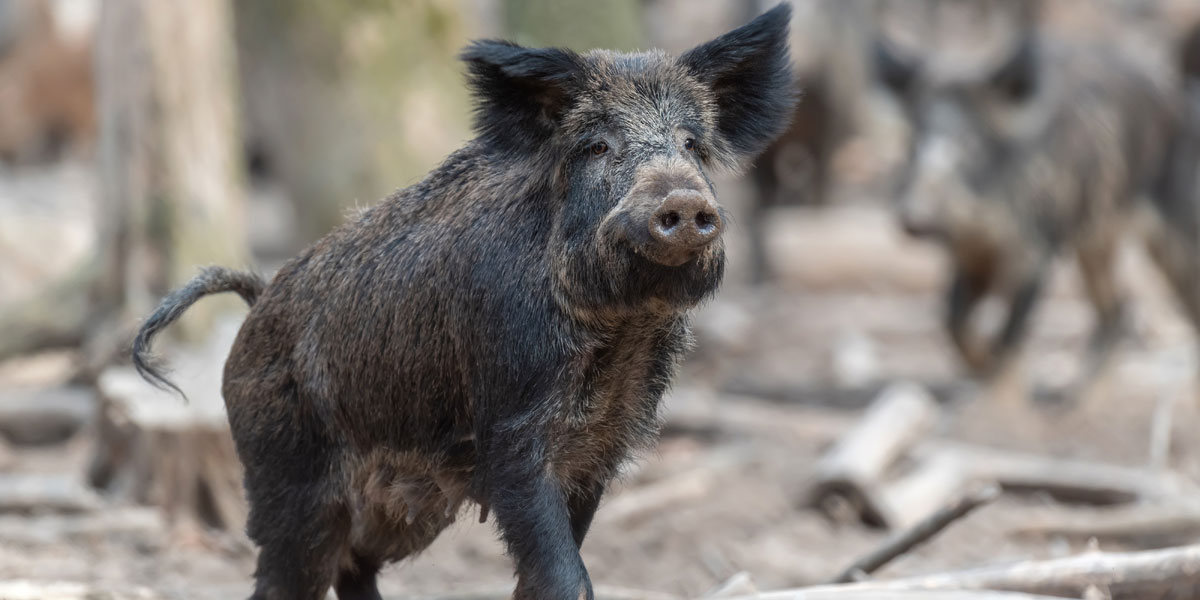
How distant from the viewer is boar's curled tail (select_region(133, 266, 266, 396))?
4262 millimetres

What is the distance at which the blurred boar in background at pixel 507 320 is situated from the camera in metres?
3.63

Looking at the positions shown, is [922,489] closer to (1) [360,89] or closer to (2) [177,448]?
(2) [177,448]

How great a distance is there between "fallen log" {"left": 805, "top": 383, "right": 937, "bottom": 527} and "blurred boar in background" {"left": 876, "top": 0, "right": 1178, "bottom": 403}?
2.29 m

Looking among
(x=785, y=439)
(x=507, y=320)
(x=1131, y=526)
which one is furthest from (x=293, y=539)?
(x=785, y=439)

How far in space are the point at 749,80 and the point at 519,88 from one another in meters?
0.74

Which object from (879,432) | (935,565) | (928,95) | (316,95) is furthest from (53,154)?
(935,565)

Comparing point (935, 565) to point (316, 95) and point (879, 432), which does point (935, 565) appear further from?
point (316, 95)

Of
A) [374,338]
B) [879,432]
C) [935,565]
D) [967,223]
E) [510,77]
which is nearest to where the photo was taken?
[510,77]

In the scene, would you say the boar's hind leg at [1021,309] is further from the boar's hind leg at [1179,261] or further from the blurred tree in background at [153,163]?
the blurred tree in background at [153,163]

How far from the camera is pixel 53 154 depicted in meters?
20.3

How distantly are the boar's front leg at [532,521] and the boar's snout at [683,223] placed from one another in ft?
2.17

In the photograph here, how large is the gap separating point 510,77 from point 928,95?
312 inches

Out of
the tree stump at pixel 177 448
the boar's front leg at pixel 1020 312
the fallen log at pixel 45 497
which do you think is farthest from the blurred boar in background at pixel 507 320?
the boar's front leg at pixel 1020 312

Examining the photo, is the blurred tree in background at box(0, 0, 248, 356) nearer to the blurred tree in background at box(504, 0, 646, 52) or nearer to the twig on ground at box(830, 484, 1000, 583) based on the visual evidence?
the blurred tree in background at box(504, 0, 646, 52)
